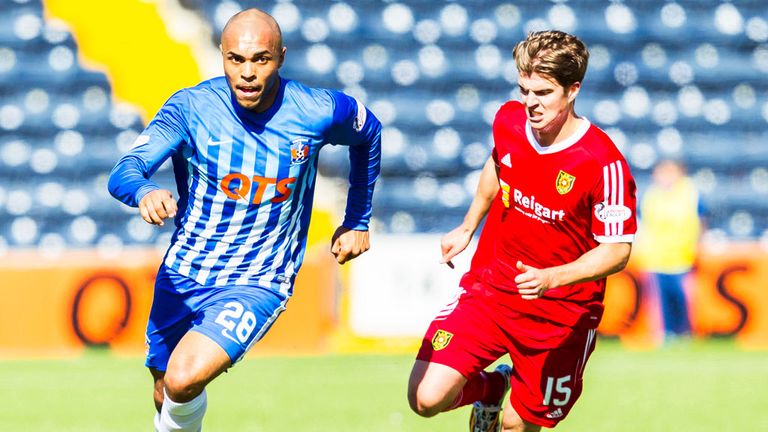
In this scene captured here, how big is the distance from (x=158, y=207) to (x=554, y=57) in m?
1.83

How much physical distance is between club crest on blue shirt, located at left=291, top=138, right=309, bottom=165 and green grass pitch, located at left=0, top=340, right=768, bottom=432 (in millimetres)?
2277

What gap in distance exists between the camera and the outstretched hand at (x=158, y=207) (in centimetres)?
449

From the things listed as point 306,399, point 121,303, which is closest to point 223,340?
point 306,399

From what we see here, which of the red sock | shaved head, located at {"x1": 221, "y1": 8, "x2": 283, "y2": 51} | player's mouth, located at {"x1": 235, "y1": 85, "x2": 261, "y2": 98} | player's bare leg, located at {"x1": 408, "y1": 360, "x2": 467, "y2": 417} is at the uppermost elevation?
shaved head, located at {"x1": 221, "y1": 8, "x2": 283, "y2": 51}

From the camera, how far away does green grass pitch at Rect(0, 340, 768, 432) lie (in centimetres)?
728

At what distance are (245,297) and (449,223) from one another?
750 centimetres

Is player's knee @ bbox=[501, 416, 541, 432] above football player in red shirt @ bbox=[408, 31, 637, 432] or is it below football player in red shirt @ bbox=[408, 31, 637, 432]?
below

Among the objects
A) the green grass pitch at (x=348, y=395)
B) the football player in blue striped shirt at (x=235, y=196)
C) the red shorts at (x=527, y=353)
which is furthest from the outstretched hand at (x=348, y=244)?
the green grass pitch at (x=348, y=395)

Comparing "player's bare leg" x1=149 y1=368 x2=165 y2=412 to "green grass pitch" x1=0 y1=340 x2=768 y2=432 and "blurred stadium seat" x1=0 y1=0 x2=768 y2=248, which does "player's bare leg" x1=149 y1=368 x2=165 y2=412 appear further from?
"blurred stadium seat" x1=0 y1=0 x2=768 y2=248

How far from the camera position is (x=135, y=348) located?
1067cm

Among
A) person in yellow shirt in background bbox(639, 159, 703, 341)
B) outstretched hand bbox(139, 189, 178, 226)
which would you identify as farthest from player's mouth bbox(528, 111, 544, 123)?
person in yellow shirt in background bbox(639, 159, 703, 341)

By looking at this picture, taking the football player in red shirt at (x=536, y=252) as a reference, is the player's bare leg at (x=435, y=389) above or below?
below

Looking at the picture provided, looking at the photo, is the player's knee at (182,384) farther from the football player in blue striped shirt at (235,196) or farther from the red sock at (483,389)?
the red sock at (483,389)

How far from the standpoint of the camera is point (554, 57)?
512cm
